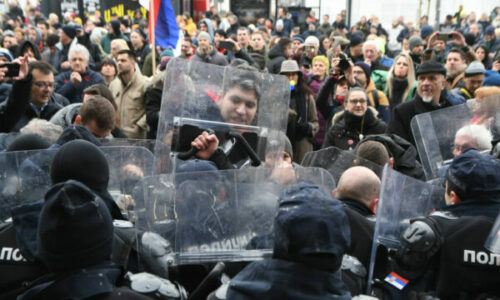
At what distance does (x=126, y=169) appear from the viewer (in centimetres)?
312

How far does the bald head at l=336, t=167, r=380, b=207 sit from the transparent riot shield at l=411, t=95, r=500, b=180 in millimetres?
920

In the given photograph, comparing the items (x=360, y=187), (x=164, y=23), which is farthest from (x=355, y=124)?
(x=164, y=23)

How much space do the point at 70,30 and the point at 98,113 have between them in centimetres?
657

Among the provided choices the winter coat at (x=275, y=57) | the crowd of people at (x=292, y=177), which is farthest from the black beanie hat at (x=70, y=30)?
the winter coat at (x=275, y=57)

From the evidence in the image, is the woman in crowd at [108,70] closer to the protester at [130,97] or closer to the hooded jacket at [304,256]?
the protester at [130,97]

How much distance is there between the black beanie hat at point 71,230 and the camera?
1964mm

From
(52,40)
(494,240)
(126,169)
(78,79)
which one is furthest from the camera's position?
(52,40)

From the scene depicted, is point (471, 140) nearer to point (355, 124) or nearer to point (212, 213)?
point (355, 124)

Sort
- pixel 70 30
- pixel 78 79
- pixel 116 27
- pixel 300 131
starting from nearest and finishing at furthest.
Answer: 1. pixel 300 131
2. pixel 78 79
3. pixel 70 30
4. pixel 116 27

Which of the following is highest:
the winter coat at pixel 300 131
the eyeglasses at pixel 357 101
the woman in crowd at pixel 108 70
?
the woman in crowd at pixel 108 70

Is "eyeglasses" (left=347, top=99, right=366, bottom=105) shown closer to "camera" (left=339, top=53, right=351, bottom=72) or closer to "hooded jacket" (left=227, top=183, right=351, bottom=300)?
"camera" (left=339, top=53, right=351, bottom=72)

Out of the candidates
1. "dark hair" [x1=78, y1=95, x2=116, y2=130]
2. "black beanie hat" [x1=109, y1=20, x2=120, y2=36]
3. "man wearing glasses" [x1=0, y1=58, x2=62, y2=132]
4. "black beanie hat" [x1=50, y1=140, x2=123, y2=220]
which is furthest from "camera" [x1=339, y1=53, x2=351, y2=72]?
"black beanie hat" [x1=109, y1=20, x2=120, y2=36]

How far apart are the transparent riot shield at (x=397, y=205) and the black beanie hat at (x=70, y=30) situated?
319 inches

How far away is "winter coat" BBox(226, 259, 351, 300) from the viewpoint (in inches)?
74.8
